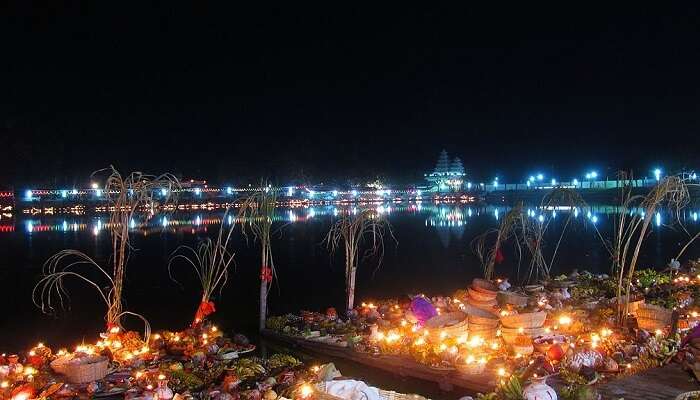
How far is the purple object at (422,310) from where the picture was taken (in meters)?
8.55

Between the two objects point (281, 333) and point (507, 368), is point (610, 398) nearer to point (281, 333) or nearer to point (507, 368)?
point (507, 368)

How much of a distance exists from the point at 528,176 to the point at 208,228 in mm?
84878

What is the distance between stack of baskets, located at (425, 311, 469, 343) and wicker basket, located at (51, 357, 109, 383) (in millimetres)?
4138

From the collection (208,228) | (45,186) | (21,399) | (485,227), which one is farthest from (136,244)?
(45,186)

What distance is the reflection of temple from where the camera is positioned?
365ft

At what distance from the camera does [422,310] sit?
28.3 feet

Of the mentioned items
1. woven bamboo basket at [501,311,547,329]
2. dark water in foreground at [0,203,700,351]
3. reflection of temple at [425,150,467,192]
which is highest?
reflection of temple at [425,150,467,192]

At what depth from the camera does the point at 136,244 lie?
28953mm

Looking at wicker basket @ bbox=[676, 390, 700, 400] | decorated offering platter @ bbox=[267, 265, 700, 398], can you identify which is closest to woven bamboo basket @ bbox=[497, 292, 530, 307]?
decorated offering platter @ bbox=[267, 265, 700, 398]

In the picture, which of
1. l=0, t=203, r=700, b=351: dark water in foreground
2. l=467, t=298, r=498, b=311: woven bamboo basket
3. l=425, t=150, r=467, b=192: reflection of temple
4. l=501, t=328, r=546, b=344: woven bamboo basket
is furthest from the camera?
l=425, t=150, r=467, b=192: reflection of temple

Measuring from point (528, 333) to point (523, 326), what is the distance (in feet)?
0.35

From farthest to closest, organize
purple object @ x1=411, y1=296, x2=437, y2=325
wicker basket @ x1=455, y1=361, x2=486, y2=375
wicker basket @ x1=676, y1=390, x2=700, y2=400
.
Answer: purple object @ x1=411, y1=296, x2=437, y2=325, wicker basket @ x1=455, y1=361, x2=486, y2=375, wicker basket @ x1=676, y1=390, x2=700, y2=400

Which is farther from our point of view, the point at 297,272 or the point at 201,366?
the point at 297,272

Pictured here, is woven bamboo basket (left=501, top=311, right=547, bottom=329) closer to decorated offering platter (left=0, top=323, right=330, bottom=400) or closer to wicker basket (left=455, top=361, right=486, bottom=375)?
wicker basket (left=455, top=361, right=486, bottom=375)
